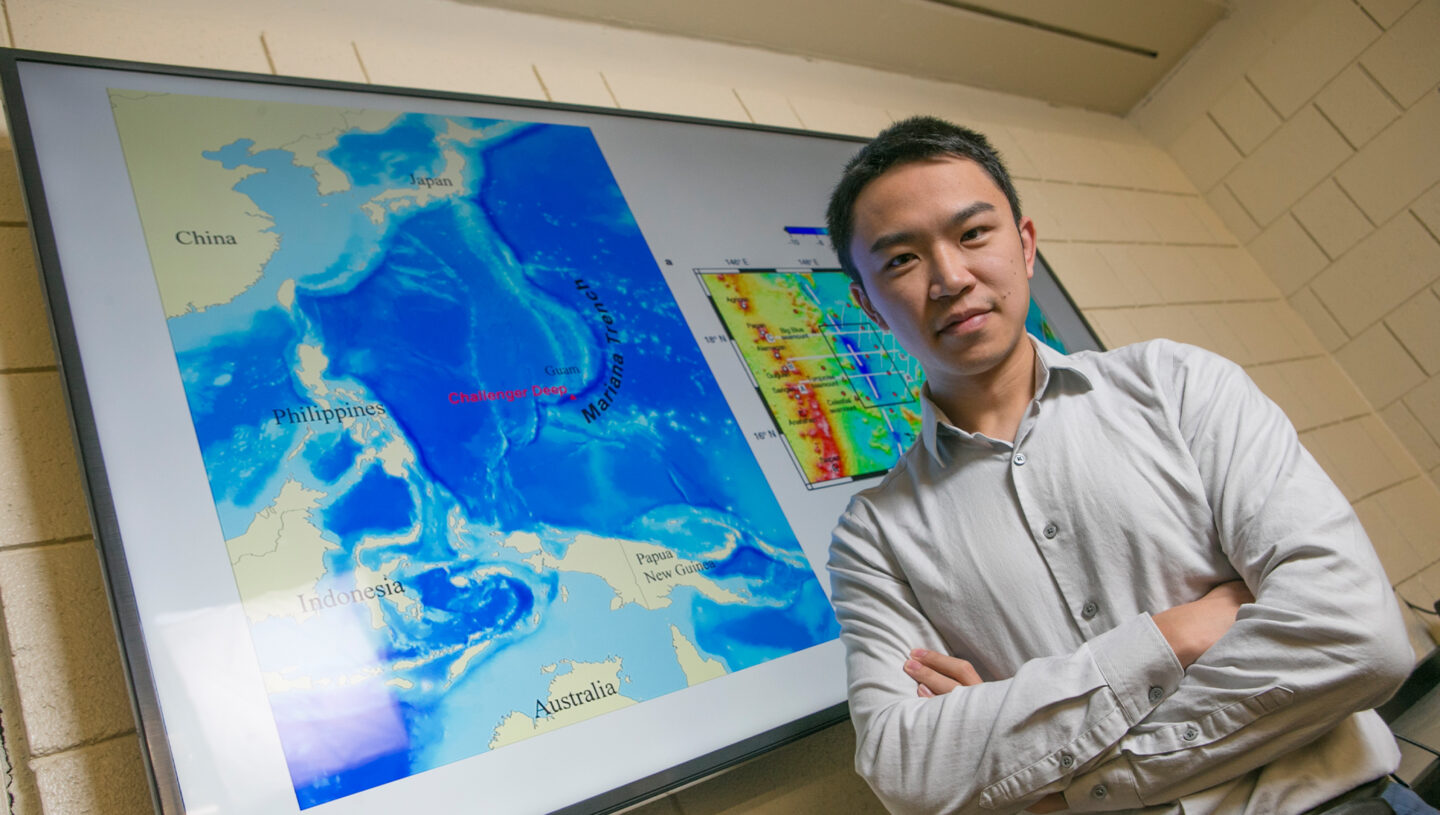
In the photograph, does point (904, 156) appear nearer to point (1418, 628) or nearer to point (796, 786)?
point (796, 786)

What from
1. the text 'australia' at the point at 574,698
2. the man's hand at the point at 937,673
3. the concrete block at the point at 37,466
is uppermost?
the concrete block at the point at 37,466

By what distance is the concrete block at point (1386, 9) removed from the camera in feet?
Result: 8.39

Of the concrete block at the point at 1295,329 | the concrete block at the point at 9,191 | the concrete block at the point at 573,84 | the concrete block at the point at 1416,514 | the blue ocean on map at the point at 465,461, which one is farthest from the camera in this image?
the concrete block at the point at 1295,329

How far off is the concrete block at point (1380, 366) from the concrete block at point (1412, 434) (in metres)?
0.03

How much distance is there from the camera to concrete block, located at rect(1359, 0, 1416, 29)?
101 inches

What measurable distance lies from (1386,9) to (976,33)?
4.14 feet

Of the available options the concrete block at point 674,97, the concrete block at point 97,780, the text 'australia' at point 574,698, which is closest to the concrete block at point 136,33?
the concrete block at point 674,97

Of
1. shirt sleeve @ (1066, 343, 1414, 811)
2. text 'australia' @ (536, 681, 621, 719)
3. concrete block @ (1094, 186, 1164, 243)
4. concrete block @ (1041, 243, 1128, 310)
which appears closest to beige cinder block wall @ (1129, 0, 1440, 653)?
concrete block @ (1094, 186, 1164, 243)

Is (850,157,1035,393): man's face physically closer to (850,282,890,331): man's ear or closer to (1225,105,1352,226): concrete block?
(850,282,890,331): man's ear

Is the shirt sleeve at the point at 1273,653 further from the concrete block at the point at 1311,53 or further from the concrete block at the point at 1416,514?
the concrete block at the point at 1311,53

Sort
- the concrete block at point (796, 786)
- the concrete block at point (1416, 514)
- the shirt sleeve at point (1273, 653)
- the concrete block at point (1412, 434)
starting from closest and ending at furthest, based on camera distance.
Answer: the shirt sleeve at point (1273, 653)
the concrete block at point (796, 786)
the concrete block at point (1416, 514)
the concrete block at point (1412, 434)

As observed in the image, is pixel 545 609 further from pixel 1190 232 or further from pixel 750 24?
pixel 1190 232

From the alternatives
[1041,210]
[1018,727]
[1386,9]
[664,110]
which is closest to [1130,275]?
[1041,210]

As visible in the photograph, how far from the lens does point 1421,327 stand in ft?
8.27
